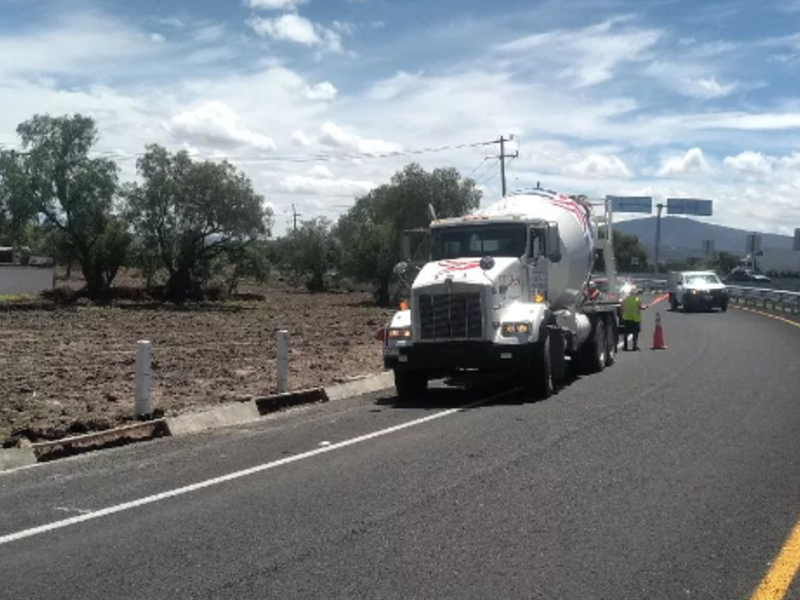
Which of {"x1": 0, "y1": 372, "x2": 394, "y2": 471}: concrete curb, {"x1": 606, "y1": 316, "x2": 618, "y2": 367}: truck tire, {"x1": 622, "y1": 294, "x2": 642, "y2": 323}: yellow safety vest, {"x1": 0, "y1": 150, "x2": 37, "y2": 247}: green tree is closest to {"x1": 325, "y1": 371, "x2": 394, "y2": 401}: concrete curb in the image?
{"x1": 0, "y1": 372, "x2": 394, "y2": 471}: concrete curb

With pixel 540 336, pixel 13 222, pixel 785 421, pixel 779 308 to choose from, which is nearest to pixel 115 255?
pixel 13 222

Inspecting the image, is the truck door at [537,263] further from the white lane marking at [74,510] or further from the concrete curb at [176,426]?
the white lane marking at [74,510]

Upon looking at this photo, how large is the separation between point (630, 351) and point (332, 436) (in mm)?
15760

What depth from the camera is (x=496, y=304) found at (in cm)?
1572

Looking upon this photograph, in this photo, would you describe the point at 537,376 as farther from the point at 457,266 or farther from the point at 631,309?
the point at 631,309

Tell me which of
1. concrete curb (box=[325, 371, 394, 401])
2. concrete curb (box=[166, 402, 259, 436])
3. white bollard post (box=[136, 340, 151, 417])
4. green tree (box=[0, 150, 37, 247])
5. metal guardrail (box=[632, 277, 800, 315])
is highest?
green tree (box=[0, 150, 37, 247])

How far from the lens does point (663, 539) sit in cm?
707

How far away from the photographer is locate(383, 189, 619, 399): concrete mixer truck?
51.0 feet

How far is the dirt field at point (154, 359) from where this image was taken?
1513 centimetres

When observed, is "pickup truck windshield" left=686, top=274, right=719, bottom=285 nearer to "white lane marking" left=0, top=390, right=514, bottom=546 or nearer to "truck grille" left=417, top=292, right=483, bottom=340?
"truck grille" left=417, top=292, right=483, bottom=340

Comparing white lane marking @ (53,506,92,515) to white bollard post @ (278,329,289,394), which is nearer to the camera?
white lane marking @ (53,506,92,515)

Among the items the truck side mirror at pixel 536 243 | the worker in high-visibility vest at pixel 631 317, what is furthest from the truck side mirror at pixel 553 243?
the worker in high-visibility vest at pixel 631 317

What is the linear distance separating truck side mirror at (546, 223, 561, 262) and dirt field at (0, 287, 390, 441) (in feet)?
15.4

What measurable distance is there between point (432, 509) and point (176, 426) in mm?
Result: 5963
